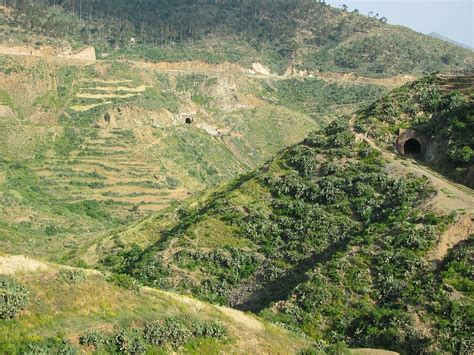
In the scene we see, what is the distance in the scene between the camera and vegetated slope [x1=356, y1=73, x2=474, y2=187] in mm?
34875

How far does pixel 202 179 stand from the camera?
69.0 meters

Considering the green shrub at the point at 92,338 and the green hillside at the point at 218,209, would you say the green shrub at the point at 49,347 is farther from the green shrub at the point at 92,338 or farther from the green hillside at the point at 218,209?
the green shrub at the point at 92,338

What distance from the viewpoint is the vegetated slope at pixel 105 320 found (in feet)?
52.0

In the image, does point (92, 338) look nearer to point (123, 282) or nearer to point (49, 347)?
point (49, 347)

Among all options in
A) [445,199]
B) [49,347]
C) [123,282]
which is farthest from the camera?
[445,199]

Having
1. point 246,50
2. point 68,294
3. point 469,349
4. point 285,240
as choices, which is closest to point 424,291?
point 469,349

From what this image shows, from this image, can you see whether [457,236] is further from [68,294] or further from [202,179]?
[202,179]

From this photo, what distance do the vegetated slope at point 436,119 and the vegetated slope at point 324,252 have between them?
2.77m

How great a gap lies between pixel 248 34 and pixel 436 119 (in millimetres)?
99372

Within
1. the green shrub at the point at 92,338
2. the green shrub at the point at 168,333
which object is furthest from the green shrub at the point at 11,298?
the green shrub at the point at 168,333

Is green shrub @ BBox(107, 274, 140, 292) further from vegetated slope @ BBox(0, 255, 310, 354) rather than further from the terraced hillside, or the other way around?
the terraced hillside

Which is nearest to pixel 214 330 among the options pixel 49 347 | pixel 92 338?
pixel 92 338

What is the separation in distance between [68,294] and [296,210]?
18.4 metres

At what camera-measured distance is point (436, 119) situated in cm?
3831
